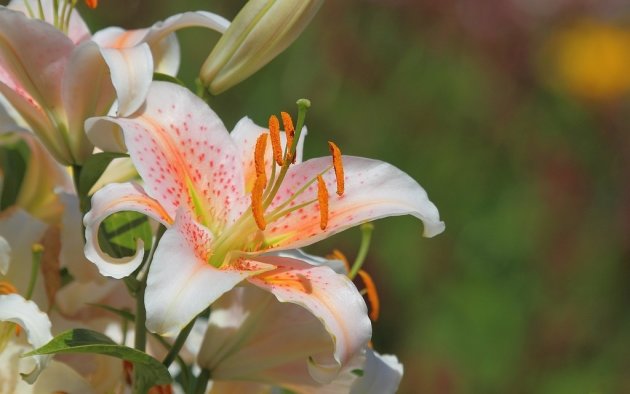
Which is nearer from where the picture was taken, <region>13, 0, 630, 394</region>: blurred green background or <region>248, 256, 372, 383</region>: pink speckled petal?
<region>248, 256, 372, 383</region>: pink speckled petal

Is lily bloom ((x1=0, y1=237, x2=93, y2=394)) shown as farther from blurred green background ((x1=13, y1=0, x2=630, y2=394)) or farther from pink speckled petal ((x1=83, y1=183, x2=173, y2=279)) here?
blurred green background ((x1=13, y1=0, x2=630, y2=394))

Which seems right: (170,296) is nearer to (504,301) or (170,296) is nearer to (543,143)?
(504,301)

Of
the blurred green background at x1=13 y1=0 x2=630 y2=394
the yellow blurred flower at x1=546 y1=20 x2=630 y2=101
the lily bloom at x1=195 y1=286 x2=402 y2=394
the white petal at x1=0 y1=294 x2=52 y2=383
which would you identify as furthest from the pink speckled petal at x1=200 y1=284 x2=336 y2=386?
the yellow blurred flower at x1=546 y1=20 x2=630 y2=101

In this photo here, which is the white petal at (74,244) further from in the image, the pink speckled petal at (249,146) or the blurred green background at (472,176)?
the blurred green background at (472,176)

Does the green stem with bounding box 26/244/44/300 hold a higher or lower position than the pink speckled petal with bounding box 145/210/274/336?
lower

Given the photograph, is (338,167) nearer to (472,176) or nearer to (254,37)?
(254,37)

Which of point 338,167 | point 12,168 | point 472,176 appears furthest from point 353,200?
point 472,176

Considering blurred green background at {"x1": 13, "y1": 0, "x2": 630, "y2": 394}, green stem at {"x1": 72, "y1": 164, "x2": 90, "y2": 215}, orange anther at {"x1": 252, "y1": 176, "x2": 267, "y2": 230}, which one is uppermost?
orange anther at {"x1": 252, "y1": 176, "x2": 267, "y2": 230}
